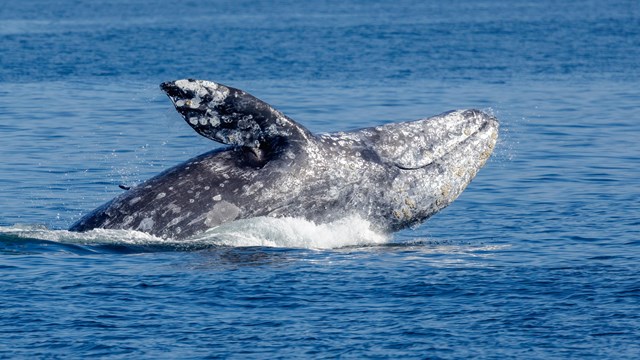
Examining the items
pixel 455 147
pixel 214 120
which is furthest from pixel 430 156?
pixel 214 120

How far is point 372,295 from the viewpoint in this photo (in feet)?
48.0

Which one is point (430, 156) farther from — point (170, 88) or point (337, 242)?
point (170, 88)

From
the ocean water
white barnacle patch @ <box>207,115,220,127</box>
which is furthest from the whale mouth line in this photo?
white barnacle patch @ <box>207,115,220,127</box>

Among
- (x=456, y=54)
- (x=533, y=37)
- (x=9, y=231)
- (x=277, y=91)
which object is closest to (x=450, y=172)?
(x=9, y=231)

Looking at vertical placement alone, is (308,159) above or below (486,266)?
above

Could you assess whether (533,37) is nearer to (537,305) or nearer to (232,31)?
(232,31)

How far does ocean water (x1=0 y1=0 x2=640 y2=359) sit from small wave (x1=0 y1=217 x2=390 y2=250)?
0.03 m

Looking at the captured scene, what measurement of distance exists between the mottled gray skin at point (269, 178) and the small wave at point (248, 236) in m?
0.11

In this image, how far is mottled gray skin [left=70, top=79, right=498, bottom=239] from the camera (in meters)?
16.4

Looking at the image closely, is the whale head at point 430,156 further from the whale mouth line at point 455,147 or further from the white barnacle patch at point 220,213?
the white barnacle patch at point 220,213

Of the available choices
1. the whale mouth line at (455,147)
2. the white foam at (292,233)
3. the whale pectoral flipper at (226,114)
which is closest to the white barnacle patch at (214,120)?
the whale pectoral flipper at (226,114)

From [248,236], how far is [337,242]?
4.23 feet

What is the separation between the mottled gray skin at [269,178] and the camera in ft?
53.7

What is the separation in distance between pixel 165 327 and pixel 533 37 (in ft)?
180
